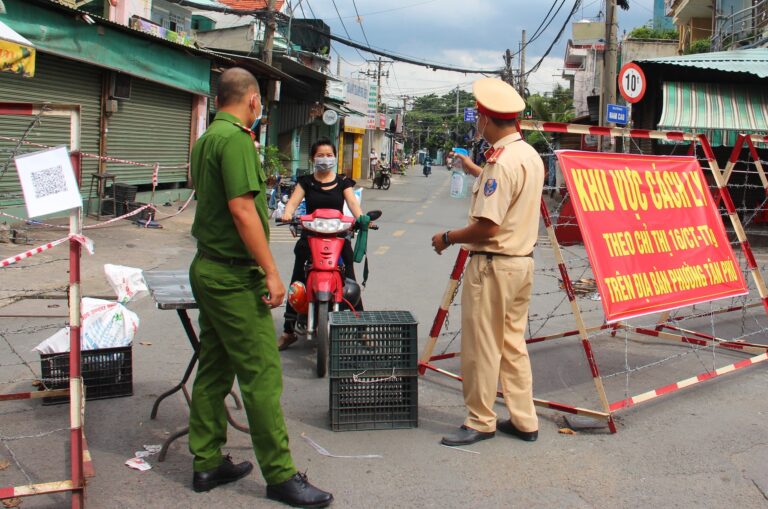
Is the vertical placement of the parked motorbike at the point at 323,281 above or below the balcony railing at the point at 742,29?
below

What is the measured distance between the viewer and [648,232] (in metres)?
4.95

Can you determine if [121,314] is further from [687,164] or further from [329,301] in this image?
[687,164]

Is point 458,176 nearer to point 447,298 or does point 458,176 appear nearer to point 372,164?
point 447,298

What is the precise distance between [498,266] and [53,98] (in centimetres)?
1183

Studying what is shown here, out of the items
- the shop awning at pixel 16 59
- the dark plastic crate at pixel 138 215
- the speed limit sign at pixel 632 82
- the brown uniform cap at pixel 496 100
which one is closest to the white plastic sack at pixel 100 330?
the brown uniform cap at pixel 496 100

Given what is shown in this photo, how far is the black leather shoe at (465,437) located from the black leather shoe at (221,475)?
1.13 m

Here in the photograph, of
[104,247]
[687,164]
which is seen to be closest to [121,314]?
[687,164]

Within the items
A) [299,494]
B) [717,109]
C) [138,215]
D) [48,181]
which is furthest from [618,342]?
[138,215]

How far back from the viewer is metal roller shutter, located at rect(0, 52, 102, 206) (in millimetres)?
11969

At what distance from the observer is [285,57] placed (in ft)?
75.3

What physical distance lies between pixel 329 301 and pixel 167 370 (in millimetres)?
1284

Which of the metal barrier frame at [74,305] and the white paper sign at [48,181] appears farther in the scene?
the metal barrier frame at [74,305]

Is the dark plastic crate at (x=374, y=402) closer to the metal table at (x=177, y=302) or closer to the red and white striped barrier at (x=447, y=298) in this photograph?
the metal table at (x=177, y=302)

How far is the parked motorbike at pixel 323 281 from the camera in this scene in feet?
17.5
